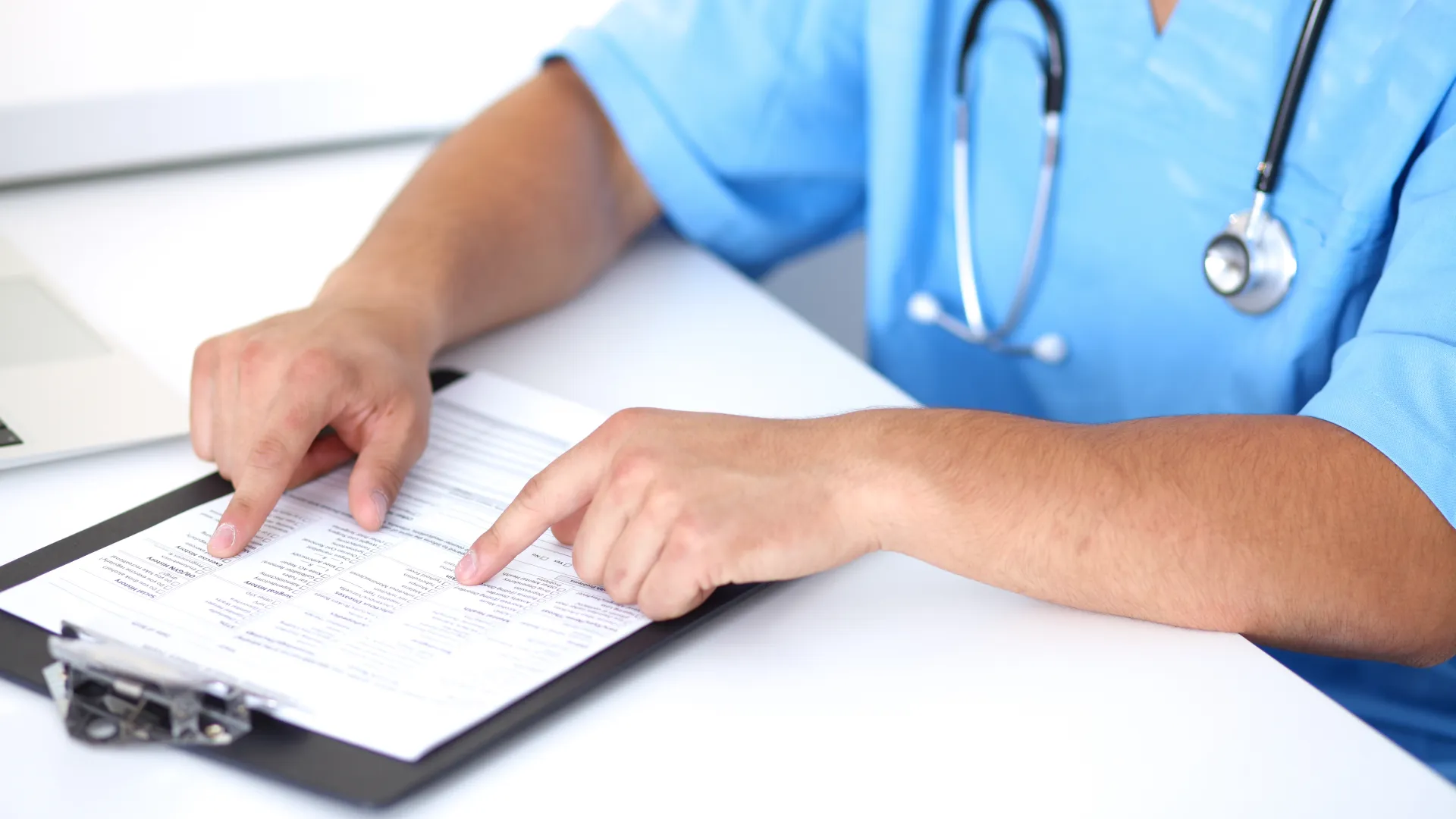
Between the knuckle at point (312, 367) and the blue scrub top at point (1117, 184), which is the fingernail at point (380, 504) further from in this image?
the blue scrub top at point (1117, 184)

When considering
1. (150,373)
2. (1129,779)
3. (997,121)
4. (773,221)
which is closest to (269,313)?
(150,373)

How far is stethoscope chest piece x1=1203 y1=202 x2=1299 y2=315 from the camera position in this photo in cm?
85

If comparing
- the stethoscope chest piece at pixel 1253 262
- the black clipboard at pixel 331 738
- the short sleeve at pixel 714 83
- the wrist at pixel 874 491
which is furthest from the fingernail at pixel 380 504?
the stethoscope chest piece at pixel 1253 262

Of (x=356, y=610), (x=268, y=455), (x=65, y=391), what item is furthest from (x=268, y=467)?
(x=65, y=391)

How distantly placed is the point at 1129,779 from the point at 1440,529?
0.23 m

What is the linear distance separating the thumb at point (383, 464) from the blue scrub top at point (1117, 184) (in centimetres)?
41

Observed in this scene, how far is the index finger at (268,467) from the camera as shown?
2.20 ft

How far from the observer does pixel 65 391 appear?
2.76 feet

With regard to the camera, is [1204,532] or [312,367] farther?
[312,367]

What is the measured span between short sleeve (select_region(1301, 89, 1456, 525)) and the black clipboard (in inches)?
13.4

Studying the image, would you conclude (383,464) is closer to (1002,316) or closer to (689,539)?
(689,539)

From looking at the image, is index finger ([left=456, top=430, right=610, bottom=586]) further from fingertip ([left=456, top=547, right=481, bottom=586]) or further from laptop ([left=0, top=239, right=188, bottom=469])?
laptop ([left=0, top=239, right=188, bottom=469])

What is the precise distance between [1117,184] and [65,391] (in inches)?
30.2

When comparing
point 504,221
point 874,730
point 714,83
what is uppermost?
point 714,83
